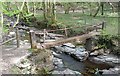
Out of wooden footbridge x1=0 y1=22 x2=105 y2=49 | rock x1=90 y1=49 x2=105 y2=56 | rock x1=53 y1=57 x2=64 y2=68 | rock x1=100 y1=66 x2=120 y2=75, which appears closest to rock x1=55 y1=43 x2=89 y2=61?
rock x1=90 y1=49 x2=105 y2=56

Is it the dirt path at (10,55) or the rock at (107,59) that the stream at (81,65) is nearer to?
the rock at (107,59)

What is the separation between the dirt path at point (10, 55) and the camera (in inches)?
327

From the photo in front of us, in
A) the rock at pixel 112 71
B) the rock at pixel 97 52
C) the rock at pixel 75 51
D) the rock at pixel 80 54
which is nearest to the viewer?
the rock at pixel 112 71

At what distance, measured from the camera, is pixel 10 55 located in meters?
9.71

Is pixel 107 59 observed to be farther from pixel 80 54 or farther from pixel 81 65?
pixel 81 65

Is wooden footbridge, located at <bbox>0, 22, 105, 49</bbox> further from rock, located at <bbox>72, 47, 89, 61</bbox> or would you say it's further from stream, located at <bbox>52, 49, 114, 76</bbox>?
stream, located at <bbox>52, 49, 114, 76</bbox>

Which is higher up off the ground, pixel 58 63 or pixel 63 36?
pixel 63 36

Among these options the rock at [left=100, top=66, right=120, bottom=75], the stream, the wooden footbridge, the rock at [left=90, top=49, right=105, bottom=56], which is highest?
the wooden footbridge

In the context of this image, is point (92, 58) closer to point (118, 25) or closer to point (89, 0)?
point (118, 25)

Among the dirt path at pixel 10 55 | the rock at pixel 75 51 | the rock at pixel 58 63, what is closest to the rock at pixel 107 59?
the rock at pixel 75 51

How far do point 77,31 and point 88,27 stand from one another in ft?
2.59

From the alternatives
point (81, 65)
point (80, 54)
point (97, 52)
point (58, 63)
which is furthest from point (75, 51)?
point (58, 63)

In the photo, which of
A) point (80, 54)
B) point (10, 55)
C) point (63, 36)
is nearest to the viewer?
point (10, 55)

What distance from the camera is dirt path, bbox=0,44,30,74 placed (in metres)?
8.30
